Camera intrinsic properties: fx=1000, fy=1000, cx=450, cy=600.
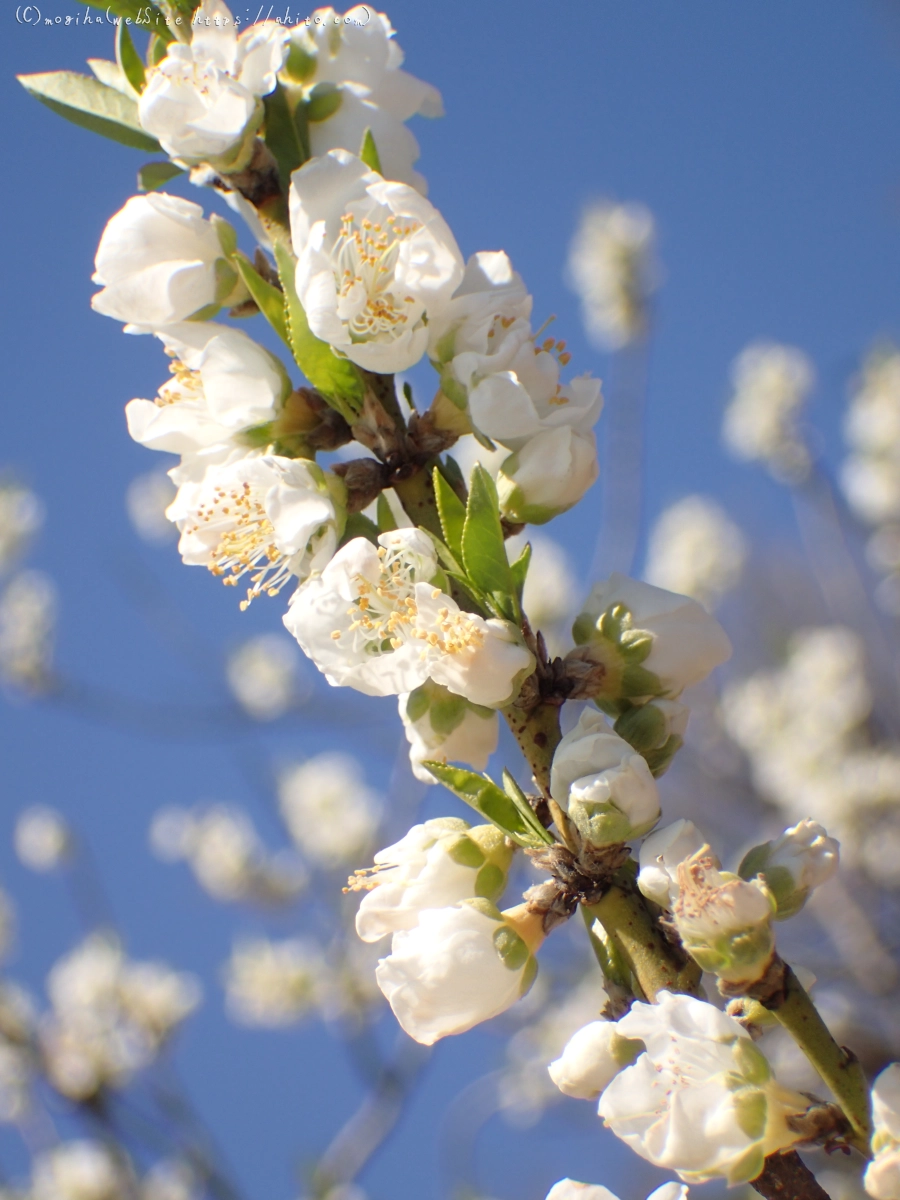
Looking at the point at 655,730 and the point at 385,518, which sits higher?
the point at 385,518

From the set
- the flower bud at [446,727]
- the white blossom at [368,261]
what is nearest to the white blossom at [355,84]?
the white blossom at [368,261]

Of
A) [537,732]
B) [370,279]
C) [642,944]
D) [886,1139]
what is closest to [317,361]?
[370,279]

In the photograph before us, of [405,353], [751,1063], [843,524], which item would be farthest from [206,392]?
[843,524]

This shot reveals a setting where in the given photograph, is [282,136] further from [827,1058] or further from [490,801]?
[827,1058]

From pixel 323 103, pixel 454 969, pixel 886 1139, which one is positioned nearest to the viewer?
pixel 886 1139

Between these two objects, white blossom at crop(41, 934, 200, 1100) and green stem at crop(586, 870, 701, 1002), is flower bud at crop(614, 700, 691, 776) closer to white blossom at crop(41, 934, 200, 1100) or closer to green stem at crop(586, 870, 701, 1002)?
green stem at crop(586, 870, 701, 1002)

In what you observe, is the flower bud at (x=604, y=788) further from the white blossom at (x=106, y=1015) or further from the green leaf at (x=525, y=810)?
the white blossom at (x=106, y=1015)
